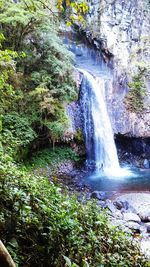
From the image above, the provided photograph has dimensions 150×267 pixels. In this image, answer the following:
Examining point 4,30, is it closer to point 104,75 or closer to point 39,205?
point 104,75

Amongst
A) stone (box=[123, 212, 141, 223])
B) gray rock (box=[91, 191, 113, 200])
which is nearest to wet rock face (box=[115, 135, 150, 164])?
gray rock (box=[91, 191, 113, 200])

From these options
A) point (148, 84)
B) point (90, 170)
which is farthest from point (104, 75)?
point (90, 170)

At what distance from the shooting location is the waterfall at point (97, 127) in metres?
13.5

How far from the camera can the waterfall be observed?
1347 cm

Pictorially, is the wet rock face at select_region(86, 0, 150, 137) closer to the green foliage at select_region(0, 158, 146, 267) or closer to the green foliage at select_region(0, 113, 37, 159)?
the green foliage at select_region(0, 113, 37, 159)

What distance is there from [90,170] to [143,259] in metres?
9.55

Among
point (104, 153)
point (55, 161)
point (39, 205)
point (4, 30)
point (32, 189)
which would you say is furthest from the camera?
point (104, 153)

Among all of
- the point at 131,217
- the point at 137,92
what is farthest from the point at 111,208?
the point at 137,92

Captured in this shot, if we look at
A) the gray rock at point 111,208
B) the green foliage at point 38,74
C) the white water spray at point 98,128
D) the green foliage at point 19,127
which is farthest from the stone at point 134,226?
the white water spray at point 98,128

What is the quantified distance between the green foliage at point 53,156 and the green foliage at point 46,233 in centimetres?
824

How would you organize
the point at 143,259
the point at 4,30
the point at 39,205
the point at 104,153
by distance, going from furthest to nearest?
the point at 104,153
the point at 4,30
the point at 143,259
the point at 39,205

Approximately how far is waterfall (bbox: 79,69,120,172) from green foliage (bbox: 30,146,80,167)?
99 cm

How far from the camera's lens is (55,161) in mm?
12219

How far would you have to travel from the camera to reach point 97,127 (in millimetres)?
13852
